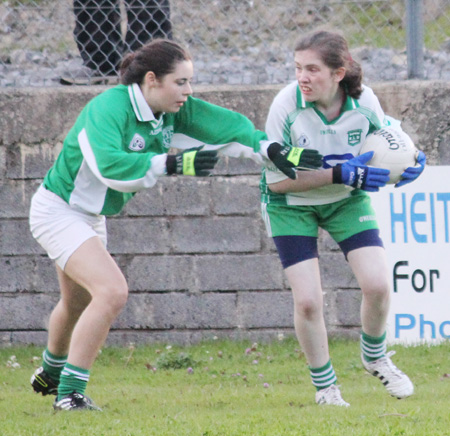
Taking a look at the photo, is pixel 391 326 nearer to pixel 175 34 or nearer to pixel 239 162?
pixel 239 162

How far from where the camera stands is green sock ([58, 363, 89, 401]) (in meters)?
4.50

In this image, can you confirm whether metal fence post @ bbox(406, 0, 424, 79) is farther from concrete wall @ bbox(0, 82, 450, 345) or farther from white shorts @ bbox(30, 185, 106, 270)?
white shorts @ bbox(30, 185, 106, 270)

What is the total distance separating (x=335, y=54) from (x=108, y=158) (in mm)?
1209

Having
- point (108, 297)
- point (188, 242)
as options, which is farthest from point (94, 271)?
point (188, 242)

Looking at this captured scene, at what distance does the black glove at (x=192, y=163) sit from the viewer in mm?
4090

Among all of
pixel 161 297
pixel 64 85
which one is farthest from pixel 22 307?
pixel 64 85

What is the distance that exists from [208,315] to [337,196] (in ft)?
7.22

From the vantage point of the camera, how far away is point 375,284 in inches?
182

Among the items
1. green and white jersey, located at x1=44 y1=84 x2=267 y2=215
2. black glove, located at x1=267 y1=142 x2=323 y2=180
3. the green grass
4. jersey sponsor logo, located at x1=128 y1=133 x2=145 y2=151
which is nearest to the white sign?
the green grass

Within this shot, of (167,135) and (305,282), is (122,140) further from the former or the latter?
(305,282)

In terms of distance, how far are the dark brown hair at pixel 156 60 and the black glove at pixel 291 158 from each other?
0.63 metres

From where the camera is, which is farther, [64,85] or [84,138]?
[64,85]

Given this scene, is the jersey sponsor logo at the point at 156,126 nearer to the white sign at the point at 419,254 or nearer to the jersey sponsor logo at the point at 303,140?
the jersey sponsor logo at the point at 303,140

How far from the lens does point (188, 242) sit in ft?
21.8
